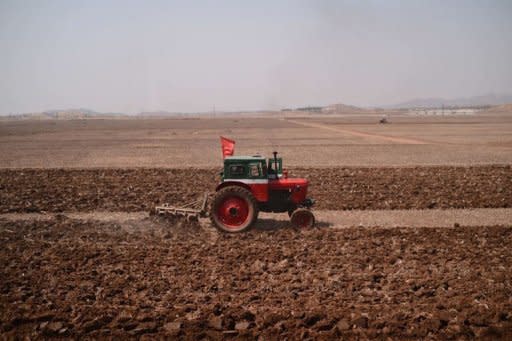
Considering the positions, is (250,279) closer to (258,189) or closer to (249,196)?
(249,196)

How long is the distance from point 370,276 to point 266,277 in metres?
1.99

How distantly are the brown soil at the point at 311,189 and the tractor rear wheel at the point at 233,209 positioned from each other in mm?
4202

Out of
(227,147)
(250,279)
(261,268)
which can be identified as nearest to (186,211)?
(227,147)

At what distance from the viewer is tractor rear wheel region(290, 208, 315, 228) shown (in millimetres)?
12805

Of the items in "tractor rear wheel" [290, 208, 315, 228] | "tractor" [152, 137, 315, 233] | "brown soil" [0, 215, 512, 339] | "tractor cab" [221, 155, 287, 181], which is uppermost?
"tractor cab" [221, 155, 287, 181]

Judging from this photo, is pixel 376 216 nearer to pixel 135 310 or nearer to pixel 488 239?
pixel 488 239

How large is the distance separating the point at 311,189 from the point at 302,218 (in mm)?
6265

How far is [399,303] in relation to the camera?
816 cm

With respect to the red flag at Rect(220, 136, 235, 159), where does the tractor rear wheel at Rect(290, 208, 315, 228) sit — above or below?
below

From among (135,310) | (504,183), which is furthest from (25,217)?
(504,183)

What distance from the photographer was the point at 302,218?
12.9 m

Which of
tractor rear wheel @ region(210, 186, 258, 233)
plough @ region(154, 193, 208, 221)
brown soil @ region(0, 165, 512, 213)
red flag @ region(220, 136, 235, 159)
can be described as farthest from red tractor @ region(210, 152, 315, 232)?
brown soil @ region(0, 165, 512, 213)

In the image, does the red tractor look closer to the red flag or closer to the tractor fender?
→ the tractor fender

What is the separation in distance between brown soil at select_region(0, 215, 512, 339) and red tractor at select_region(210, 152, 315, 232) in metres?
0.50
